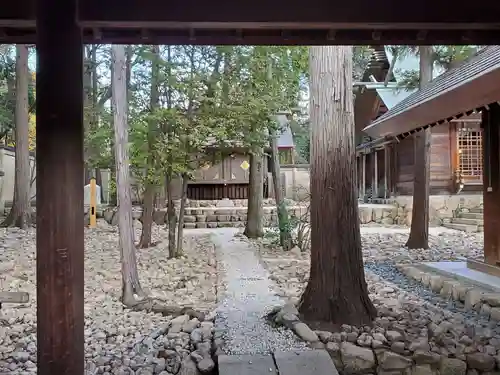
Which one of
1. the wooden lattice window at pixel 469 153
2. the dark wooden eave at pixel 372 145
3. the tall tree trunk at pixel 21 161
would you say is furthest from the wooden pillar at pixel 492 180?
the tall tree trunk at pixel 21 161

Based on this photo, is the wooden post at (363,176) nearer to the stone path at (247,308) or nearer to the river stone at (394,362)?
the stone path at (247,308)

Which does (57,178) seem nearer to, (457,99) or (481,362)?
(481,362)

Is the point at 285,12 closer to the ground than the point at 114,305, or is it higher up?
higher up

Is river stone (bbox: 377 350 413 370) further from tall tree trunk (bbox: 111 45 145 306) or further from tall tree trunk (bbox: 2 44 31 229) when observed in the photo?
tall tree trunk (bbox: 2 44 31 229)

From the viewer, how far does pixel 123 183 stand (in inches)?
253

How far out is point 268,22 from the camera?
3137 mm

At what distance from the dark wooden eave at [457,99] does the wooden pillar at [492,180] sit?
676mm

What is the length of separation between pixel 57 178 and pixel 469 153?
14.9 m

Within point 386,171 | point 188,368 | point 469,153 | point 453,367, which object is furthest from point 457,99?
point 386,171

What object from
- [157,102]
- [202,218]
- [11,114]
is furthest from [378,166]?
[11,114]

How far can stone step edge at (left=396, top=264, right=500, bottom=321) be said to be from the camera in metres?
5.24

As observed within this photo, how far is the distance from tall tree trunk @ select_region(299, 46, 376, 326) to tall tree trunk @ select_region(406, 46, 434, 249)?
19.0ft

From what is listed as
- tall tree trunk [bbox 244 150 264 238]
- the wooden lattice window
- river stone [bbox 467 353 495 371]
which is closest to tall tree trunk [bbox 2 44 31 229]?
tall tree trunk [bbox 244 150 264 238]

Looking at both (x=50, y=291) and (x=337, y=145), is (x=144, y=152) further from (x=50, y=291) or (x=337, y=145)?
(x=50, y=291)
